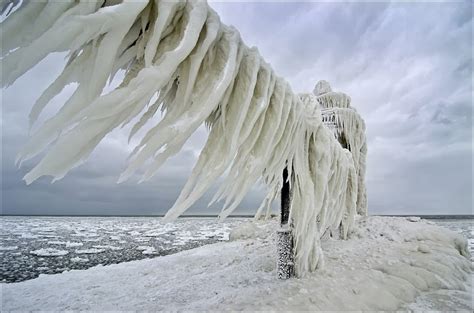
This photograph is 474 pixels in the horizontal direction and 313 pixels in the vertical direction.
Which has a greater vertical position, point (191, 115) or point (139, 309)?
point (191, 115)

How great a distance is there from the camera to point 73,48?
1.31 metres

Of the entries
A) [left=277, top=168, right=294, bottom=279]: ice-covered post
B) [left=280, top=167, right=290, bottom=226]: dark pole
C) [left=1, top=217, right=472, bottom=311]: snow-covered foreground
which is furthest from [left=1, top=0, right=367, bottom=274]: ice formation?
[left=1, top=217, right=472, bottom=311]: snow-covered foreground

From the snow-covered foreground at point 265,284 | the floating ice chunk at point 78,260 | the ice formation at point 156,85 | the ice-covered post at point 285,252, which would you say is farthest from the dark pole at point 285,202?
the floating ice chunk at point 78,260

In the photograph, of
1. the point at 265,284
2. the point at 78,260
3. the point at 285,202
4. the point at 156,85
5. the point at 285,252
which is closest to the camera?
the point at 156,85

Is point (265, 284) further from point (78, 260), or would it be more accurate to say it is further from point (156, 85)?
point (78, 260)

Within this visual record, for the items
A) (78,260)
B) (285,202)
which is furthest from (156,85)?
(78,260)

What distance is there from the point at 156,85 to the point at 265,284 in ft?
11.3

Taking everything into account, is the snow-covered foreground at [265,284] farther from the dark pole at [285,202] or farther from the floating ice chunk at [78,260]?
the floating ice chunk at [78,260]

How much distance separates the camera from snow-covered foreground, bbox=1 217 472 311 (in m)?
3.53

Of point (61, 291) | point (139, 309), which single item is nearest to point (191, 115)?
point (139, 309)

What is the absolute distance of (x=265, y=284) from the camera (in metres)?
4.02

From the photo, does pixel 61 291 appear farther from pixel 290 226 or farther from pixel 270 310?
pixel 290 226

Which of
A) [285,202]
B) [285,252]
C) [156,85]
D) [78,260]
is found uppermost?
[156,85]

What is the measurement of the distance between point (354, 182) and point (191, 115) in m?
5.83
